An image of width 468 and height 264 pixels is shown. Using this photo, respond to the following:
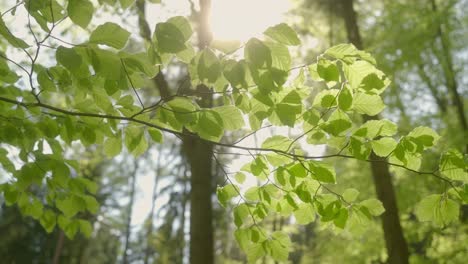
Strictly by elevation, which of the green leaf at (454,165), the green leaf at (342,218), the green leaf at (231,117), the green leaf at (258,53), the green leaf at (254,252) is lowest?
the green leaf at (254,252)

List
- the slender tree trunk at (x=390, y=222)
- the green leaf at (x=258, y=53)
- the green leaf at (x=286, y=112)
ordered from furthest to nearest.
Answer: the slender tree trunk at (x=390, y=222) < the green leaf at (x=286, y=112) < the green leaf at (x=258, y=53)

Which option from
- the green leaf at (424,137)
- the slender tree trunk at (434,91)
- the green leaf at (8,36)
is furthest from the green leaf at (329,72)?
the slender tree trunk at (434,91)

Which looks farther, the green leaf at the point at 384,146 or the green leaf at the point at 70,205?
the green leaf at the point at 70,205

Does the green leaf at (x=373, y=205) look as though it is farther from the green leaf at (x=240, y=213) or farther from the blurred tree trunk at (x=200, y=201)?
the blurred tree trunk at (x=200, y=201)

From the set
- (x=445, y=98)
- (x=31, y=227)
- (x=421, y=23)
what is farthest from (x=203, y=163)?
(x=31, y=227)

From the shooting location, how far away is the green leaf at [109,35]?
3.27 ft

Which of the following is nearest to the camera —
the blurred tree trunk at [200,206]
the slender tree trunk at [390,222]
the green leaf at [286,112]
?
the green leaf at [286,112]

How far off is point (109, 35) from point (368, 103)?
2.57ft

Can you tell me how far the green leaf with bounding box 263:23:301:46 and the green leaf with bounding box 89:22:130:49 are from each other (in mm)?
387

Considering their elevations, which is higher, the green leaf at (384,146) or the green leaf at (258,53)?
the green leaf at (258,53)

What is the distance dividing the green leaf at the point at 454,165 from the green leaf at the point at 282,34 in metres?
0.62

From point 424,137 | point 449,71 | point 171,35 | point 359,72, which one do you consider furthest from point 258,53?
point 449,71

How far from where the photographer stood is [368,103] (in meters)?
1.17

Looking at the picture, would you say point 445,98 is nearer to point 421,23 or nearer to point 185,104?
point 421,23
